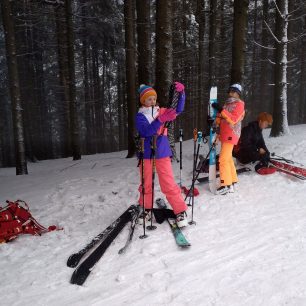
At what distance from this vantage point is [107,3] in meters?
21.0

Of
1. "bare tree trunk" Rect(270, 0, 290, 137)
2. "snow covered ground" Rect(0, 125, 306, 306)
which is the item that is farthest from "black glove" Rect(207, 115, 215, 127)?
"bare tree trunk" Rect(270, 0, 290, 137)

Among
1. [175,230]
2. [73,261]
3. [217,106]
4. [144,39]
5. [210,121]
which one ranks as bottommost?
[73,261]

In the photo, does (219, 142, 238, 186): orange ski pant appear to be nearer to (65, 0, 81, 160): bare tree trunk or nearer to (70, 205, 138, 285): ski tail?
(70, 205, 138, 285): ski tail

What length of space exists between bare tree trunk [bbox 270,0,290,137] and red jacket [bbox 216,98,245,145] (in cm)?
596

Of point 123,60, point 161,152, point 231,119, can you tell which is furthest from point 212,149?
point 123,60

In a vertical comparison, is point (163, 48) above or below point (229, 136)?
above

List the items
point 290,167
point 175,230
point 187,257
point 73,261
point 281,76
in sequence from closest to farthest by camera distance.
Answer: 1. point 187,257
2. point 73,261
3. point 175,230
4. point 290,167
5. point 281,76

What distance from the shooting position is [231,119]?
620 centimetres

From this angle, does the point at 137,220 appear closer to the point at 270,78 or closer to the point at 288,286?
the point at 288,286

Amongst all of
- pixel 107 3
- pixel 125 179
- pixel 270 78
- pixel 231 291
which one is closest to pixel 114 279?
pixel 231 291

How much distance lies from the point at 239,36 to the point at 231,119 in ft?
13.4

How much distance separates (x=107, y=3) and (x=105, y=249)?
792 inches

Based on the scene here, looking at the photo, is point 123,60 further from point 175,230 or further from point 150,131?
point 175,230

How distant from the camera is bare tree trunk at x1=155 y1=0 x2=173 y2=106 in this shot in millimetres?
8453
